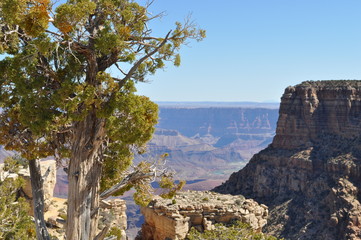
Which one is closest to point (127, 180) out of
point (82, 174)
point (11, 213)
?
point (82, 174)

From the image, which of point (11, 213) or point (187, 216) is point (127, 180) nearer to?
point (11, 213)

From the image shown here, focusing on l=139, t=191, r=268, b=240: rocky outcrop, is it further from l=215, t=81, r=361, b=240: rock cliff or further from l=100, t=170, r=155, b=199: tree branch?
l=215, t=81, r=361, b=240: rock cliff

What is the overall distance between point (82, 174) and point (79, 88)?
2.87 m

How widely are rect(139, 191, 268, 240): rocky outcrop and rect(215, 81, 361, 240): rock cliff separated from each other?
33.6 m

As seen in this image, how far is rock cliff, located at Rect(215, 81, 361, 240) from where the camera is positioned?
197ft

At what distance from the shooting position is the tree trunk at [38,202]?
13250mm

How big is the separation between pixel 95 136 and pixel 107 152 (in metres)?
1.76

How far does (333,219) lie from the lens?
58750mm

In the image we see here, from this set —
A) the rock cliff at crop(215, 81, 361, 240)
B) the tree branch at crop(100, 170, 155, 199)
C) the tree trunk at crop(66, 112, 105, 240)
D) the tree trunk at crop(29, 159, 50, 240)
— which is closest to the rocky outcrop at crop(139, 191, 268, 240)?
the tree branch at crop(100, 170, 155, 199)

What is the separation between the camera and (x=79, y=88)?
36.6 ft

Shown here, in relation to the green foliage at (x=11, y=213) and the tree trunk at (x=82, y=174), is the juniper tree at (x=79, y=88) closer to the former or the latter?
the tree trunk at (x=82, y=174)

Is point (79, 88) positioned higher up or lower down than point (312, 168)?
higher up

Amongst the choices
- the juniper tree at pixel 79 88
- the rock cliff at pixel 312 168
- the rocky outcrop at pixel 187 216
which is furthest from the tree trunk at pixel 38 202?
the rock cliff at pixel 312 168

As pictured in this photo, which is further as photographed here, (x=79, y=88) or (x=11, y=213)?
(x=11, y=213)
